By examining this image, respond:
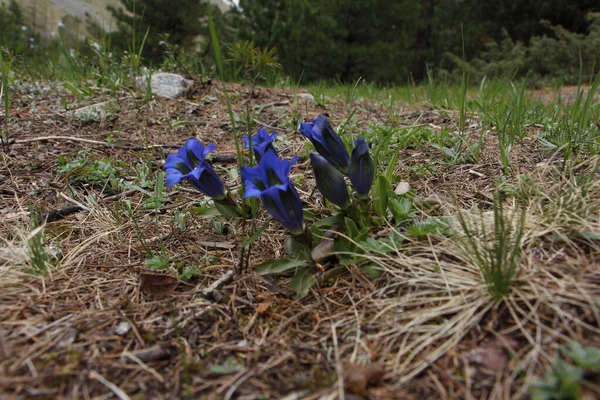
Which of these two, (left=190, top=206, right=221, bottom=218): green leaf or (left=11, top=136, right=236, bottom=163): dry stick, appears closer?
(left=190, top=206, right=221, bottom=218): green leaf

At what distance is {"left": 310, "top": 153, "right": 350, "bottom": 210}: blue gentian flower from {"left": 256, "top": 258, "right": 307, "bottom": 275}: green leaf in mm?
251

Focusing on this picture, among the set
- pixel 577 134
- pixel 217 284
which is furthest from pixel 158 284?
pixel 577 134

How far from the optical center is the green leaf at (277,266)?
1.41 m

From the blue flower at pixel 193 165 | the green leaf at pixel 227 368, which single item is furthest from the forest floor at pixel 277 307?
the blue flower at pixel 193 165

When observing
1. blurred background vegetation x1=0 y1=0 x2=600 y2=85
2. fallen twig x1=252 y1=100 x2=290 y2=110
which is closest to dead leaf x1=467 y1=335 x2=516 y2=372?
fallen twig x1=252 y1=100 x2=290 y2=110

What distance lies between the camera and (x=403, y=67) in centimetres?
1124

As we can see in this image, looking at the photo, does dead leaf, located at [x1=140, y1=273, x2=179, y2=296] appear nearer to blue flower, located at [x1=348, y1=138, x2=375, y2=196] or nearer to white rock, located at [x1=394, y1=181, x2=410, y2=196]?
blue flower, located at [x1=348, y1=138, x2=375, y2=196]

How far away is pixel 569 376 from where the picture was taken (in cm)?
85

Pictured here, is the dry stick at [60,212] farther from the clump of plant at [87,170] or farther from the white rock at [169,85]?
the white rock at [169,85]

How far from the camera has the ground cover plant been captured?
1.00 meters

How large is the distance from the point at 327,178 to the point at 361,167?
131 millimetres

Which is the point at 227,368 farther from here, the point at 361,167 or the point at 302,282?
the point at 361,167

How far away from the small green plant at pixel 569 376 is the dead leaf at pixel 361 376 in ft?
1.04

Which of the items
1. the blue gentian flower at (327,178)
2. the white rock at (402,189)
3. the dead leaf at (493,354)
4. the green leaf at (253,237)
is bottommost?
the dead leaf at (493,354)
